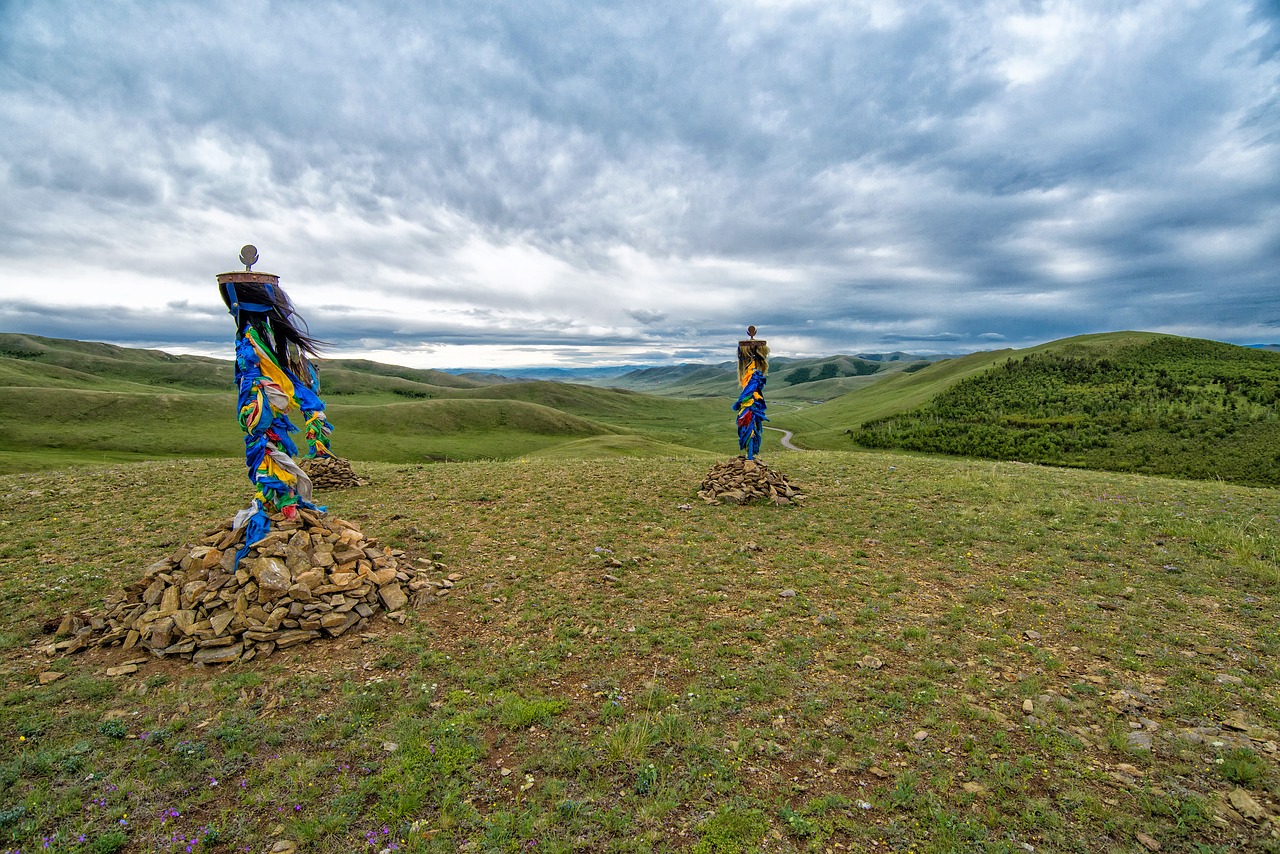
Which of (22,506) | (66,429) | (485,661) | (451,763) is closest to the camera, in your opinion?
(451,763)

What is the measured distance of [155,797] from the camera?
21.8ft

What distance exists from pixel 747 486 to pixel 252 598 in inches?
637

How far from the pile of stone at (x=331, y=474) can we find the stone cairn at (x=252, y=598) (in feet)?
38.4

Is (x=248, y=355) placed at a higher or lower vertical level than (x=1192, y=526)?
higher

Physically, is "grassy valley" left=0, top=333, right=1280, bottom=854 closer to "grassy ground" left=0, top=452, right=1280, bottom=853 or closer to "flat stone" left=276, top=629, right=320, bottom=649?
"grassy ground" left=0, top=452, right=1280, bottom=853

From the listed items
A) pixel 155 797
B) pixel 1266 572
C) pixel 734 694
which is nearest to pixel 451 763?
pixel 155 797

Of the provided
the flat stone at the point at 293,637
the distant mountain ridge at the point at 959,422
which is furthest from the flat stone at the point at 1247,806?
the distant mountain ridge at the point at 959,422

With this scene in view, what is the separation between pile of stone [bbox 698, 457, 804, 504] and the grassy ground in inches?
174

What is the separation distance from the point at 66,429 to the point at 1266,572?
108239 millimetres

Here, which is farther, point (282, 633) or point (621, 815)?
point (282, 633)

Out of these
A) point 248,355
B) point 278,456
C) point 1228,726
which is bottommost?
point 1228,726

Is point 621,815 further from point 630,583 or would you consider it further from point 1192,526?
point 1192,526

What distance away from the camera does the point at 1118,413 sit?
6356 cm

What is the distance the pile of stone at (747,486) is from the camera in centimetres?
2061
